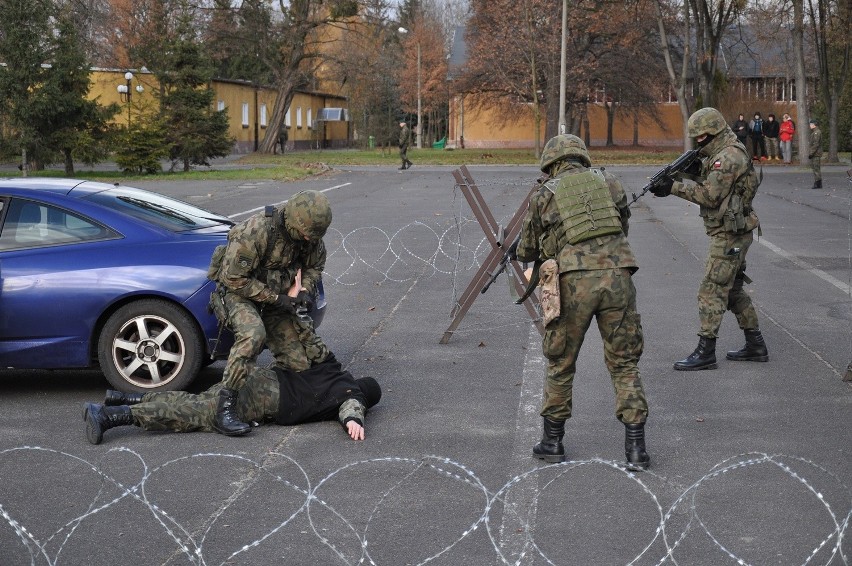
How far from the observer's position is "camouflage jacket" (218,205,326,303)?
6.55 metres

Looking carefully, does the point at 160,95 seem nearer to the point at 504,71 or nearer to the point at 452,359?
the point at 504,71

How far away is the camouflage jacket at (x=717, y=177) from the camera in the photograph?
8.10 meters

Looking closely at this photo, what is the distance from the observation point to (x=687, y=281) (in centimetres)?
1302

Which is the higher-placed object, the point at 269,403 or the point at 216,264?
the point at 216,264

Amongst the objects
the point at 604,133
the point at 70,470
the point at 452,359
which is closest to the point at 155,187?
the point at 452,359

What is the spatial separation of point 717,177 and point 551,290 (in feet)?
9.44

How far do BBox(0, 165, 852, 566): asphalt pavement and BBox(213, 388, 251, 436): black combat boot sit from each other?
8 centimetres

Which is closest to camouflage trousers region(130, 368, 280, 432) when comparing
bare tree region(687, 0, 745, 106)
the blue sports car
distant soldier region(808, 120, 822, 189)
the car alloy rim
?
the blue sports car

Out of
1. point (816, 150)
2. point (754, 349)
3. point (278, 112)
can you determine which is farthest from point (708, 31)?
point (754, 349)

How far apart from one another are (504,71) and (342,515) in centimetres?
4997

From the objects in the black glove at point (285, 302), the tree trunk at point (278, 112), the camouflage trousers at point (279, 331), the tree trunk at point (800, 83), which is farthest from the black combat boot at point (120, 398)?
the tree trunk at point (278, 112)

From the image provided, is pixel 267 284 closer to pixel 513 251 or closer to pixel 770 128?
pixel 513 251

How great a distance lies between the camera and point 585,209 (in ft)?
19.0

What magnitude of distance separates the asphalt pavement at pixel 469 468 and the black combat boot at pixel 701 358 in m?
0.12
